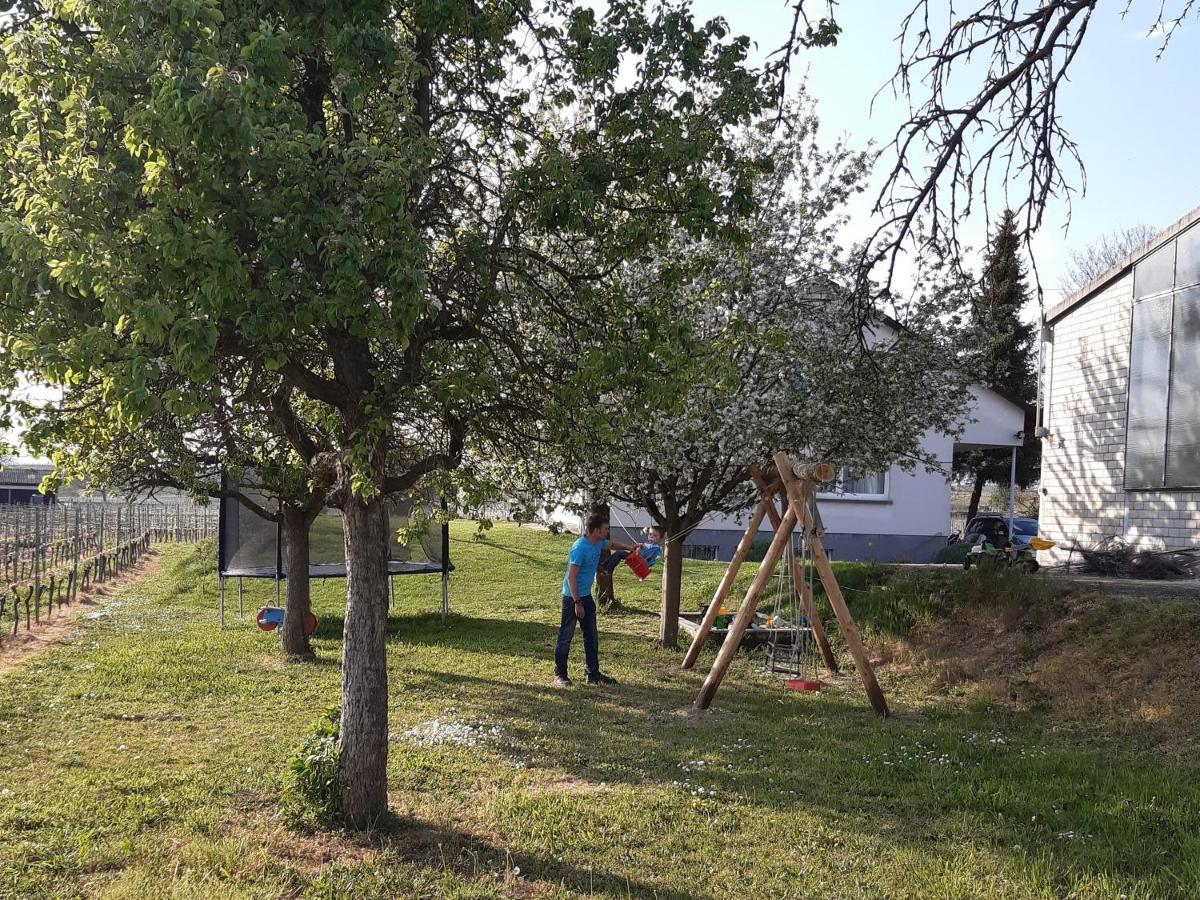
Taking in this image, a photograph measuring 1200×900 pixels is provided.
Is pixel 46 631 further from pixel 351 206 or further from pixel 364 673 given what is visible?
pixel 351 206

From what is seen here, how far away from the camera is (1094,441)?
15945 mm

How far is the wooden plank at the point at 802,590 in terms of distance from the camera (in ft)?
34.6

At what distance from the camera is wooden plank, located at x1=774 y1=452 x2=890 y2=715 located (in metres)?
8.94

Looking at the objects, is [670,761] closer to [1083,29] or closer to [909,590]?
[1083,29]

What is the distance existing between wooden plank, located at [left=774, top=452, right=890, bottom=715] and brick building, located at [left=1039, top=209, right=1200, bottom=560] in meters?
7.64

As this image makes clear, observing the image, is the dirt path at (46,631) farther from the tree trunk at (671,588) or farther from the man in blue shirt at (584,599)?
the tree trunk at (671,588)

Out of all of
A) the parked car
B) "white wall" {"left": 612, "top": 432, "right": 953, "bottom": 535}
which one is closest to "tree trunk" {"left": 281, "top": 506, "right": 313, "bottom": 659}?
"white wall" {"left": 612, "top": 432, "right": 953, "bottom": 535}

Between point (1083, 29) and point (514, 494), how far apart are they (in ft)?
18.7

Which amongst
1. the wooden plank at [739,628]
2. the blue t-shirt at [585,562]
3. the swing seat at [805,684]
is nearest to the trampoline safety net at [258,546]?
the blue t-shirt at [585,562]

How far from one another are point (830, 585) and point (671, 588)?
13.7 ft

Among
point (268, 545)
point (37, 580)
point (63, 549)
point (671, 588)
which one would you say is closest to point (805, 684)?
point (671, 588)

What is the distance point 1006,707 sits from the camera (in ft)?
29.7

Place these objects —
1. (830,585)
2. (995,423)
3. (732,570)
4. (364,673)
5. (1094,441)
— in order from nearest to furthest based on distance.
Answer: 1. (364,673)
2. (830,585)
3. (732,570)
4. (1094,441)
5. (995,423)

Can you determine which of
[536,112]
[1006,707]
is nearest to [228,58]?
[536,112]
